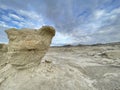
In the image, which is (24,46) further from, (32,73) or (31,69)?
(32,73)

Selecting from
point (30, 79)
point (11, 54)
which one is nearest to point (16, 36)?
point (11, 54)

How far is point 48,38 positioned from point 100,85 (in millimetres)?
4623

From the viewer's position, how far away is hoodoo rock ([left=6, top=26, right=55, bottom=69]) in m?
6.74

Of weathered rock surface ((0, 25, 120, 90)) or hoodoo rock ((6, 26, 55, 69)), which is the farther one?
hoodoo rock ((6, 26, 55, 69))

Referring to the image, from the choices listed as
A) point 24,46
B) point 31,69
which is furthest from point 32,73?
point 24,46

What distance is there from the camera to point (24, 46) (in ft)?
22.4

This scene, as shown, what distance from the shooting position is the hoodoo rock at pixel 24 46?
6.74 metres

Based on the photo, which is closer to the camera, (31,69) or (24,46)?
(24,46)

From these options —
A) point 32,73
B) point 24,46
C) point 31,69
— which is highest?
point 24,46

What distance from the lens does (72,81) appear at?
6535 millimetres

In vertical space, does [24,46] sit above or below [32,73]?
above

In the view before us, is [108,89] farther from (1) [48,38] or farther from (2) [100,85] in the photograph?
(1) [48,38]

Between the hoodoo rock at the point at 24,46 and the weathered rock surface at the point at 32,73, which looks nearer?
the weathered rock surface at the point at 32,73

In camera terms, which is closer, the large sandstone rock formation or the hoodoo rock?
the large sandstone rock formation
